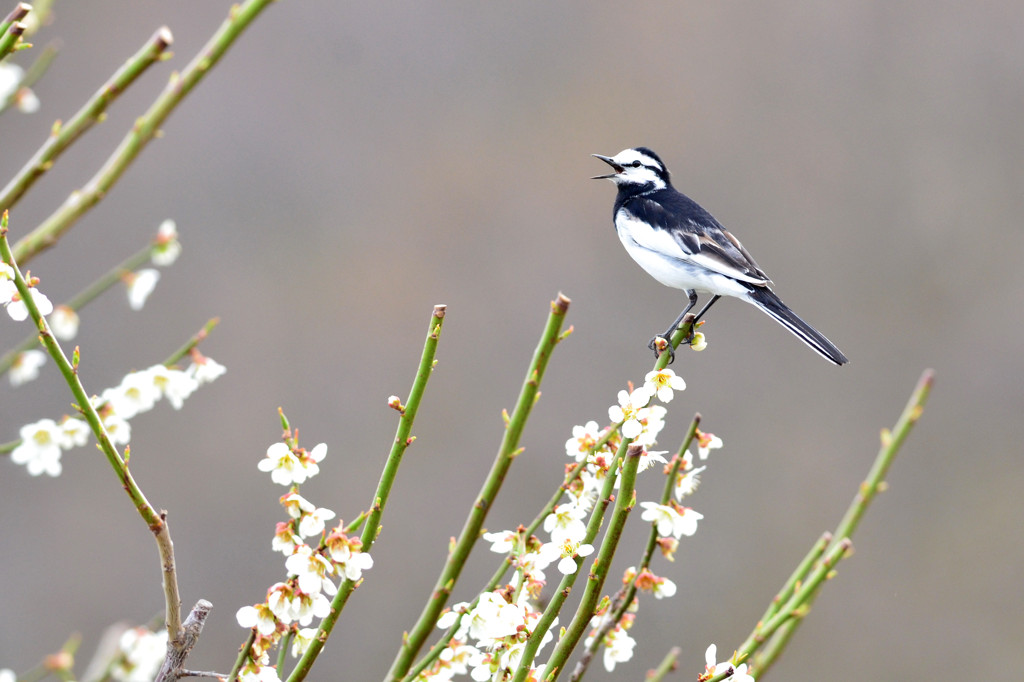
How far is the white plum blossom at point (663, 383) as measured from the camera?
0.94 m

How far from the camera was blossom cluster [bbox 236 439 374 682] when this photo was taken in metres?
0.78

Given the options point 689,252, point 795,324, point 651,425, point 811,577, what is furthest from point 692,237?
point 651,425

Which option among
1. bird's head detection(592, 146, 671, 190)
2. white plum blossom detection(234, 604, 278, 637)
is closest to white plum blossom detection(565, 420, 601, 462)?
white plum blossom detection(234, 604, 278, 637)

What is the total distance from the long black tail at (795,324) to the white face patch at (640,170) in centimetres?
53

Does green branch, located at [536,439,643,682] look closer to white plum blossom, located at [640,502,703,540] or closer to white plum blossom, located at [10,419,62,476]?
white plum blossom, located at [640,502,703,540]

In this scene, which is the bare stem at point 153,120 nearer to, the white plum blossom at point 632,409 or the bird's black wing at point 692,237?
the white plum blossom at point 632,409

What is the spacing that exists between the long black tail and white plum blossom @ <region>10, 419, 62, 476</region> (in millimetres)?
1065

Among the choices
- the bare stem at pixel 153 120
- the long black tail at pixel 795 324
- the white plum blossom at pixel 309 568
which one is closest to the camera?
the bare stem at pixel 153 120

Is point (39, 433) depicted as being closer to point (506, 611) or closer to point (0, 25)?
point (0, 25)

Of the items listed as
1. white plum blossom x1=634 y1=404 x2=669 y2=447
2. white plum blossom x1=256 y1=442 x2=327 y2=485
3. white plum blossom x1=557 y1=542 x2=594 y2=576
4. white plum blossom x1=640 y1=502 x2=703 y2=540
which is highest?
white plum blossom x1=634 y1=404 x2=669 y2=447

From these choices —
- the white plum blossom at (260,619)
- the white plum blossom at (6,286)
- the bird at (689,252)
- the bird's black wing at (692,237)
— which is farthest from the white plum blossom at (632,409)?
the bird's black wing at (692,237)

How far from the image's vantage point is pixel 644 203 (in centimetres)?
210

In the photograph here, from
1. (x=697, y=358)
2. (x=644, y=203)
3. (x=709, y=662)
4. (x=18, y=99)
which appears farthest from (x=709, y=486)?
(x=18, y=99)

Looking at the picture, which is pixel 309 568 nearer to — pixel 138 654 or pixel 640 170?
pixel 138 654
